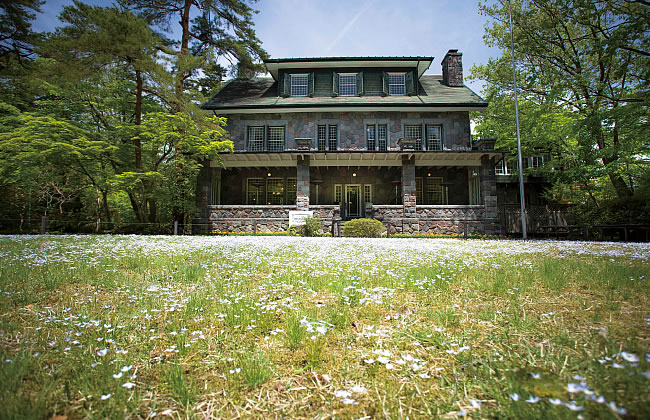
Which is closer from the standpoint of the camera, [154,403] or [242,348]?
[154,403]

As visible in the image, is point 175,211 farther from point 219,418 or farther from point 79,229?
point 219,418

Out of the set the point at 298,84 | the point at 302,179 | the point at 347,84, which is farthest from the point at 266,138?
the point at 347,84

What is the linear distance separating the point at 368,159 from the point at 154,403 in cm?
1920

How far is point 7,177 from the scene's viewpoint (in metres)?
13.8

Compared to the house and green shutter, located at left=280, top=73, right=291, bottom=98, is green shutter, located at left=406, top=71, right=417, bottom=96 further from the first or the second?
green shutter, located at left=280, top=73, right=291, bottom=98

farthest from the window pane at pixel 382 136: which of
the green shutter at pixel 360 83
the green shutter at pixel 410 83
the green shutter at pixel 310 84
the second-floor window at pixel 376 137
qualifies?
the green shutter at pixel 310 84

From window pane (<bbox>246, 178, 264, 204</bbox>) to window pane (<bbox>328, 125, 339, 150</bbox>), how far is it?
20.9 feet

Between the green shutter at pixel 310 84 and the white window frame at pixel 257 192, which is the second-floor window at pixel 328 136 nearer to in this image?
the green shutter at pixel 310 84

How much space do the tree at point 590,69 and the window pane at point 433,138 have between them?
4977 mm

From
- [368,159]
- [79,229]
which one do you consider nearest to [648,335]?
[368,159]

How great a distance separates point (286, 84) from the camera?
2241 centimetres

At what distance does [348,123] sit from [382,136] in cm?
272

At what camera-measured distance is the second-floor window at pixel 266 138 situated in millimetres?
21016

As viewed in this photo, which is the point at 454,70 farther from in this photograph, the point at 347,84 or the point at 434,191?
the point at 434,191
